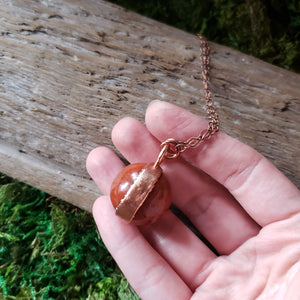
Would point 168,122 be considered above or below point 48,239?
above

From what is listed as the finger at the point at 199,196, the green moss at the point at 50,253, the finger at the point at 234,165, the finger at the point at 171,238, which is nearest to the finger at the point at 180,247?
the finger at the point at 171,238

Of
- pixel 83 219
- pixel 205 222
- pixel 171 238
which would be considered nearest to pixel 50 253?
pixel 83 219

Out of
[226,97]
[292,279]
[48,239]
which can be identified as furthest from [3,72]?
[292,279]

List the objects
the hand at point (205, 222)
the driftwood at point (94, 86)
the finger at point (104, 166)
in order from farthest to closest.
A: the driftwood at point (94, 86) → the finger at point (104, 166) → the hand at point (205, 222)

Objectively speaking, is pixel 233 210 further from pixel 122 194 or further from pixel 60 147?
pixel 60 147

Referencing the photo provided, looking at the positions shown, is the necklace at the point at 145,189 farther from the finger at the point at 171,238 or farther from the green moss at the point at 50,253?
the green moss at the point at 50,253

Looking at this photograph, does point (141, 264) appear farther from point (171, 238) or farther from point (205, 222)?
point (205, 222)

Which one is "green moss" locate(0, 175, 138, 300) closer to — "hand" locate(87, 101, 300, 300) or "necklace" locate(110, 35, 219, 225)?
"hand" locate(87, 101, 300, 300)
